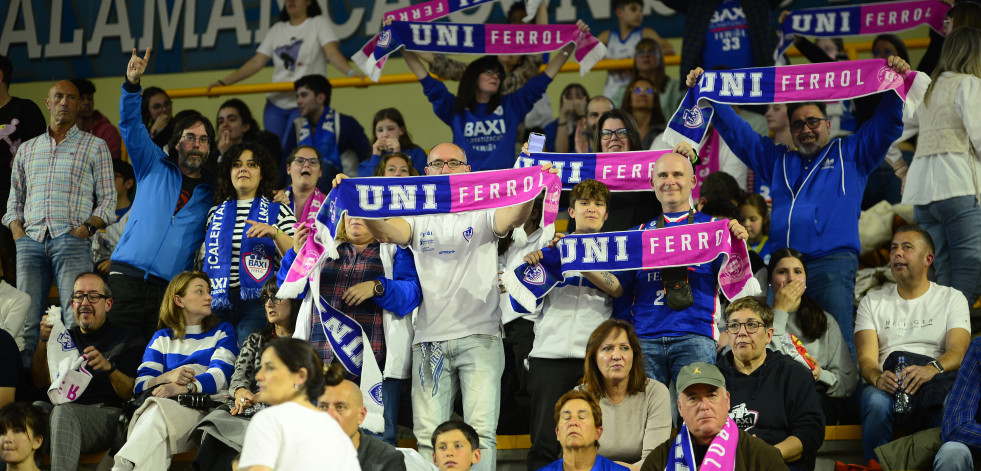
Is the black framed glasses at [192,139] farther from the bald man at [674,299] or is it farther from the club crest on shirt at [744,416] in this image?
the club crest on shirt at [744,416]

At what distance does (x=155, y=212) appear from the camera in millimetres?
7883

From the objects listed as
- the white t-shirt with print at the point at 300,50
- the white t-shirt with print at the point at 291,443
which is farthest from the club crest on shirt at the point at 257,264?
the white t-shirt with print at the point at 300,50

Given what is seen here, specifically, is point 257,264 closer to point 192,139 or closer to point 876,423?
point 192,139

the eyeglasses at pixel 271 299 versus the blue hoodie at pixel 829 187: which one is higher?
the blue hoodie at pixel 829 187

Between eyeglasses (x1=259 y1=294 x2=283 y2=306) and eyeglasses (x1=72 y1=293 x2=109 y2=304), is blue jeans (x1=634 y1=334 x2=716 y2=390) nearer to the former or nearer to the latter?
eyeglasses (x1=259 y1=294 x2=283 y2=306)

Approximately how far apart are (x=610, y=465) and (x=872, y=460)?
1.61 metres

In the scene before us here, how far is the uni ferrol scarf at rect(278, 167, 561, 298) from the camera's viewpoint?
645 cm

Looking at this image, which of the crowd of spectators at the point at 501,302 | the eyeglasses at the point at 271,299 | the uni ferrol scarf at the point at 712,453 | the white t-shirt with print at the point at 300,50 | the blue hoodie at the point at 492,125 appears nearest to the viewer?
the uni ferrol scarf at the point at 712,453

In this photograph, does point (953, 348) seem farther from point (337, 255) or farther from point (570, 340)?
point (337, 255)

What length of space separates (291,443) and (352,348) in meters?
2.33

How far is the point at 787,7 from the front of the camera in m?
10.9

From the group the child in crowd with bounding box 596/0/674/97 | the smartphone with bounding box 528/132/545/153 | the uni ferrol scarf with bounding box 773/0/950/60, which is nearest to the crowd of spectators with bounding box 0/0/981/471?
the uni ferrol scarf with bounding box 773/0/950/60

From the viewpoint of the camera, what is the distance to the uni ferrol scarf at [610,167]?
741 centimetres

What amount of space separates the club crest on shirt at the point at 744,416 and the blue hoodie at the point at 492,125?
3209 millimetres
